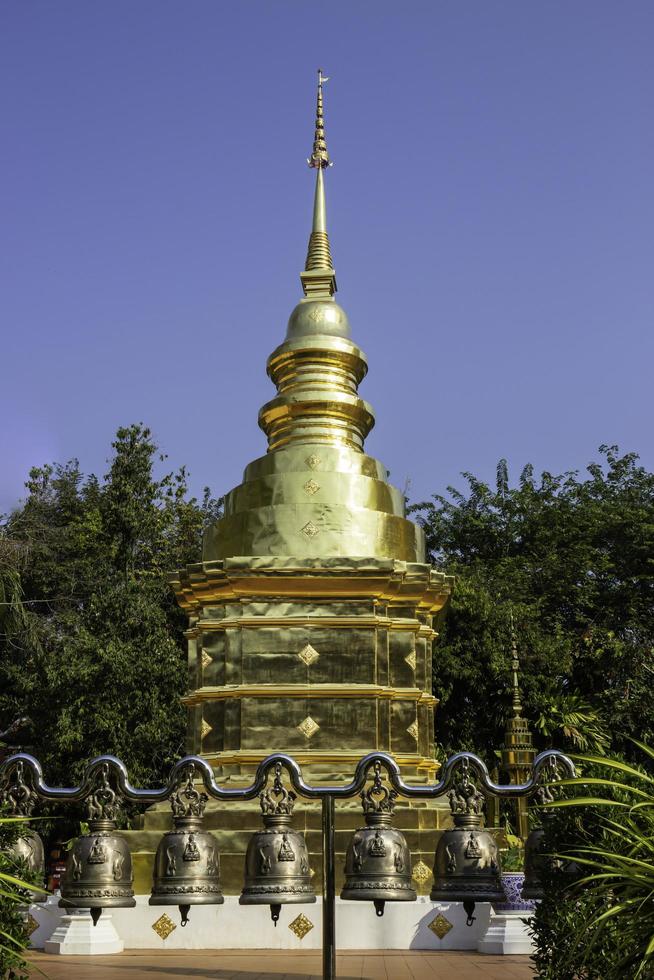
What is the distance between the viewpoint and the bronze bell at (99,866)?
255 inches

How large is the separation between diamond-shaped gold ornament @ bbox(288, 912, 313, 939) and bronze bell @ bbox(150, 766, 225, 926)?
5.03 meters

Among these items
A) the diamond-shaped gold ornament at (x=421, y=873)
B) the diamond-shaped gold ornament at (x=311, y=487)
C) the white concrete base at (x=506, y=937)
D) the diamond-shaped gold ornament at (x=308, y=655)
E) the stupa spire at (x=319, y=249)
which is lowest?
the white concrete base at (x=506, y=937)

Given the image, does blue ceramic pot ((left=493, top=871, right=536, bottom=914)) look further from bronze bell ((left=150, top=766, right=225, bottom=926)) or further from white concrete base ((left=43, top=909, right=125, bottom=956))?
bronze bell ((left=150, top=766, right=225, bottom=926))

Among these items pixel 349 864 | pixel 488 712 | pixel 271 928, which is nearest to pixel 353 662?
pixel 271 928

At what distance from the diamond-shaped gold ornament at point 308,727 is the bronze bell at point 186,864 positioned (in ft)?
21.9

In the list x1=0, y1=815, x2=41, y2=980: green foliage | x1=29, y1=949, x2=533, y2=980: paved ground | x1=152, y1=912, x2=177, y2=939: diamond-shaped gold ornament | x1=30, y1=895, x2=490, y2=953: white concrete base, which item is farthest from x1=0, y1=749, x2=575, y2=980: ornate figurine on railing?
x1=152, y1=912, x2=177, y2=939: diamond-shaped gold ornament

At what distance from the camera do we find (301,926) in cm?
1137

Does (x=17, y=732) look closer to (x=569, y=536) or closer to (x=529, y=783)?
(x=569, y=536)

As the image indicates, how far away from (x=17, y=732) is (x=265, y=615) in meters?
16.5

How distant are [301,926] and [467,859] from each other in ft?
17.9

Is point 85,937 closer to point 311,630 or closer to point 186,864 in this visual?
point 311,630

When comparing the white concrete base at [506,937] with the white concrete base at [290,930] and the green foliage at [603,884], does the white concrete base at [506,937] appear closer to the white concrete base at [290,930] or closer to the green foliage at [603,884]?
the white concrete base at [290,930]

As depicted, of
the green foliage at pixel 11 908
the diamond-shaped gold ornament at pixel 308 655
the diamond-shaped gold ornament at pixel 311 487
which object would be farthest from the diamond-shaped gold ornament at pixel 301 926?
the green foliage at pixel 11 908

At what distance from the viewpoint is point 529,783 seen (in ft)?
21.2
